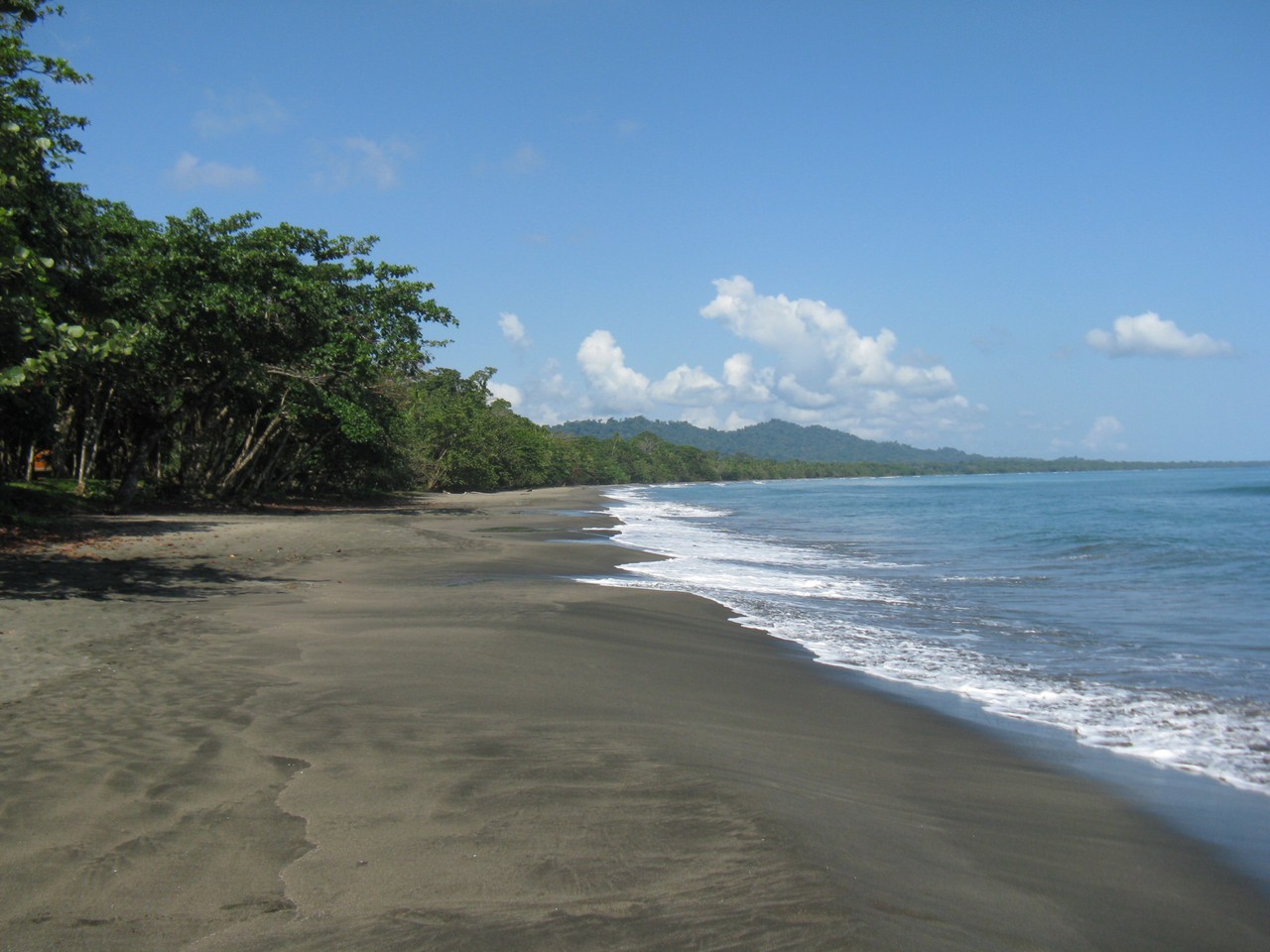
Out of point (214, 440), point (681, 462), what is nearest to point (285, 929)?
point (214, 440)

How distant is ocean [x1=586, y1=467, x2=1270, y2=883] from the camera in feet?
18.7

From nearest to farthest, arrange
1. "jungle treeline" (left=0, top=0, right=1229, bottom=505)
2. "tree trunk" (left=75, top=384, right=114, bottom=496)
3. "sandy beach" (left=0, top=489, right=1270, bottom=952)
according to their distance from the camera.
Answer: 1. "sandy beach" (left=0, top=489, right=1270, bottom=952)
2. "jungle treeline" (left=0, top=0, right=1229, bottom=505)
3. "tree trunk" (left=75, top=384, right=114, bottom=496)

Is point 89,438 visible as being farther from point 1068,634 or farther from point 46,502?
point 1068,634

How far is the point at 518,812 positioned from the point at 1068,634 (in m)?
8.84

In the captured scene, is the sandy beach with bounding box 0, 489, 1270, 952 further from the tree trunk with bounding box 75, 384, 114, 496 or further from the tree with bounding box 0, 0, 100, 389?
the tree trunk with bounding box 75, 384, 114, 496

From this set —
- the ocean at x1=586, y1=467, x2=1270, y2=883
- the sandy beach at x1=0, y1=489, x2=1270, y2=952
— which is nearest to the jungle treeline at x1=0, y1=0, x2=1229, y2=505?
the sandy beach at x1=0, y1=489, x2=1270, y2=952

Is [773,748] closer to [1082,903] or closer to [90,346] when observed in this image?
[1082,903]

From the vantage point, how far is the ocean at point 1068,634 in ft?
18.7

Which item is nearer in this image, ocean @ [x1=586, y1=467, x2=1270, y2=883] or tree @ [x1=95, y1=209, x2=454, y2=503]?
ocean @ [x1=586, y1=467, x2=1270, y2=883]

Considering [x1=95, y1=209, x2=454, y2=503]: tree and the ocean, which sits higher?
[x1=95, y1=209, x2=454, y2=503]: tree

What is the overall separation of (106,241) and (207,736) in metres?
22.6

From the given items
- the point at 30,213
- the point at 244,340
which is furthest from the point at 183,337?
the point at 30,213

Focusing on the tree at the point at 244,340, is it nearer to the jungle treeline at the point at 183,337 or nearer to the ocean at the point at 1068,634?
the jungle treeline at the point at 183,337

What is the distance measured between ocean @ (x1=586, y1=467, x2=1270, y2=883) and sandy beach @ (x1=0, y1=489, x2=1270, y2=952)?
71 cm
